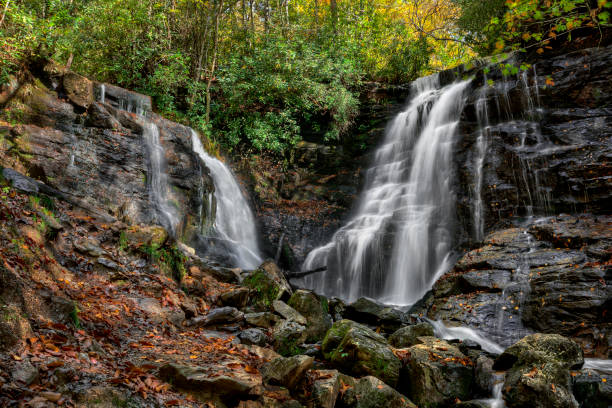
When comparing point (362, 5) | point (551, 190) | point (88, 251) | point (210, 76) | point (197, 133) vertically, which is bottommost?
point (88, 251)

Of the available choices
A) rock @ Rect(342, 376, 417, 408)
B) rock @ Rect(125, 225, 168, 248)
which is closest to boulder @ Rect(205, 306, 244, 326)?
rock @ Rect(125, 225, 168, 248)

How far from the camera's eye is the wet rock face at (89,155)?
24.8ft

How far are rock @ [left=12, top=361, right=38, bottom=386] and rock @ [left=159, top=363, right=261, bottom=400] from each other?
1083 millimetres

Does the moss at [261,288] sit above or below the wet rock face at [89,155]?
below

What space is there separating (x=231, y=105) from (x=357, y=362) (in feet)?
44.1

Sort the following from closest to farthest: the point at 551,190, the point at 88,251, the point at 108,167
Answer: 1. the point at 88,251
2. the point at 108,167
3. the point at 551,190

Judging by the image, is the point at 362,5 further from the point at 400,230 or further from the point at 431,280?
the point at 431,280

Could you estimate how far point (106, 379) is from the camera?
2.86 meters

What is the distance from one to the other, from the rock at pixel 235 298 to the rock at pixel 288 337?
3.32ft

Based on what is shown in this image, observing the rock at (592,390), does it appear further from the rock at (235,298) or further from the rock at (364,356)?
the rock at (235,298)

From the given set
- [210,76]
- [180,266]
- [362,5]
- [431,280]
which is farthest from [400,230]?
[362,5]

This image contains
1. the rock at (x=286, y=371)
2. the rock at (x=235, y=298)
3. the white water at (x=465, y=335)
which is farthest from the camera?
the white water at (x=465, y=335)

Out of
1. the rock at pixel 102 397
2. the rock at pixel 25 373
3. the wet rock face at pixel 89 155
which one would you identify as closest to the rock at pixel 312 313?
the rock at pixel 102 397

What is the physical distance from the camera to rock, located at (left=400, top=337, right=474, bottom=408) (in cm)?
442
